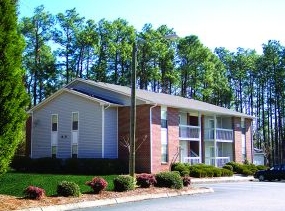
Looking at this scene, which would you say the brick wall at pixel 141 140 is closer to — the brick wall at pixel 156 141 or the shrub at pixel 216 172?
the brick wall at pixel 156 141

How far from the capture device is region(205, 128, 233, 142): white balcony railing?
44562 mm

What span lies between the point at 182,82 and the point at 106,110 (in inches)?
1387

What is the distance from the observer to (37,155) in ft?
134

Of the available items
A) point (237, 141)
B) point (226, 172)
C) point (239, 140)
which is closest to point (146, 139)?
point (226, 172)

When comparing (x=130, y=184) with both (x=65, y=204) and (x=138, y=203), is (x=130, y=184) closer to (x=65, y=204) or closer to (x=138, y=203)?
(x=138, y=203)

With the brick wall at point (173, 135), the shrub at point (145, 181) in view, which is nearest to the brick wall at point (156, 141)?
the brick wall at point (173, 135)

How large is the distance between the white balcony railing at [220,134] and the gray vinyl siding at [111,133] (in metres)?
11.4

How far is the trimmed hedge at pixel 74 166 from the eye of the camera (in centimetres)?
3288

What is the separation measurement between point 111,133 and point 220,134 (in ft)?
43.8

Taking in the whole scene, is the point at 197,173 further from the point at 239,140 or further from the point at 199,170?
the point at 239,140

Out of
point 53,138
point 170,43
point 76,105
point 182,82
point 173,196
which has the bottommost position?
point 173,196

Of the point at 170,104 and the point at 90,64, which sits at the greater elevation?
the point at 90,64

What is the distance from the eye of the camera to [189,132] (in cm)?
4094

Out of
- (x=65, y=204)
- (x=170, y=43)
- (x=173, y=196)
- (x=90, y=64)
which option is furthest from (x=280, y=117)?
(x=65, y=204)
